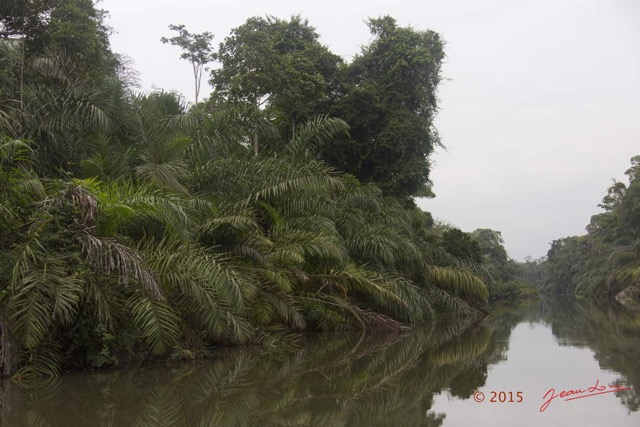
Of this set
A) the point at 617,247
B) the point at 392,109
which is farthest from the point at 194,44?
the point at 617,247

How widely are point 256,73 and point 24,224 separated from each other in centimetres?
1142

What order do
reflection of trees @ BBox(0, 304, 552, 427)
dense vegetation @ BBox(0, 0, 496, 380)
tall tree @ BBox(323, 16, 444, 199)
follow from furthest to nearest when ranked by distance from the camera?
tall tree @ BBox(323, 16, 444, 199)
dense vegetation @ BBox(0, 0, 496, 380)
reflection of trees @ BBox(0, 304, 552, 427)

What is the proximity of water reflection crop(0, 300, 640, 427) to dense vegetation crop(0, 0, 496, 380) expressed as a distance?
58 centimetres

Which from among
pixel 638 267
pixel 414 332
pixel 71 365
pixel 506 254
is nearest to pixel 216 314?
pixel 71 365

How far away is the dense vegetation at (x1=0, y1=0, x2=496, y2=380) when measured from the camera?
6625 mm

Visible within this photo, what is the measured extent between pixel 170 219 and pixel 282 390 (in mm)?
2692

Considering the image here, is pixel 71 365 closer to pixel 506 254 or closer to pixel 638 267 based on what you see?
pixel 638 267

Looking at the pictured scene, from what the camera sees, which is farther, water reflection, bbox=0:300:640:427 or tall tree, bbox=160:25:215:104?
tall tree, bbox=160:25:215:104

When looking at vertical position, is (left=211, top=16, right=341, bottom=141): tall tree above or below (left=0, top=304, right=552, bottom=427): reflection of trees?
above

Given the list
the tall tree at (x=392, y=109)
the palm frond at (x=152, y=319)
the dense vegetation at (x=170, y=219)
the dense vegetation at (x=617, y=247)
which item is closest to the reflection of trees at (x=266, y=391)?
the palm frond at (x=152, y=319)
